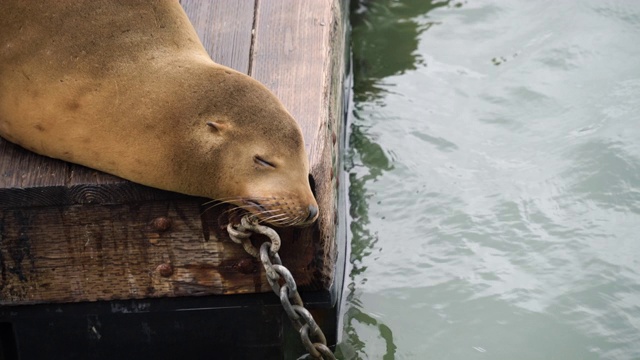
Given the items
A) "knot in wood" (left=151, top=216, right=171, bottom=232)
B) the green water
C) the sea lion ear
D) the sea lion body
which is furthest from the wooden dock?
the green water

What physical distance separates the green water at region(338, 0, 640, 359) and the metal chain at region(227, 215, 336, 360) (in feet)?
2.78

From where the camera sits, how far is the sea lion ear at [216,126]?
270 centimetres

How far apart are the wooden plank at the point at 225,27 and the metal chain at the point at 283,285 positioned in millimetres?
758

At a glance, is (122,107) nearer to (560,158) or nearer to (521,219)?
(521,219)

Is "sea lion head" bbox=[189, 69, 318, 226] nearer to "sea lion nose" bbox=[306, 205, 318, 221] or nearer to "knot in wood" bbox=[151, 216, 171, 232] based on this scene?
"sea lion nose" bbox=[306, 205, 318, 221]

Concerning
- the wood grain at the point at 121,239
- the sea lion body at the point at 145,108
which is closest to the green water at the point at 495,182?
the wood grain at the point at 121,239

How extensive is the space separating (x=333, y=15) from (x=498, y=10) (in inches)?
91.1

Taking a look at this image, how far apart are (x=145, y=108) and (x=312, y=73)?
729 mm

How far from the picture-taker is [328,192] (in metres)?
3.02

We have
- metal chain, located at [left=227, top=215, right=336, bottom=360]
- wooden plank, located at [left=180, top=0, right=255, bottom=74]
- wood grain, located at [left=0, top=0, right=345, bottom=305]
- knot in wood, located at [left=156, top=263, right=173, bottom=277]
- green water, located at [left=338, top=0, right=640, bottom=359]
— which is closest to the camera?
metal chain, located at [left=227, top=215, right=336, bottom=360]

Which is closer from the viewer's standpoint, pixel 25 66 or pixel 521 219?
pixel 25 66

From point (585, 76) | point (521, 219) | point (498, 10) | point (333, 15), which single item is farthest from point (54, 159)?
point (498, 10)

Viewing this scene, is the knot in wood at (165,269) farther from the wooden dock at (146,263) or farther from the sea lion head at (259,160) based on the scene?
the sea lion head at (259,160)

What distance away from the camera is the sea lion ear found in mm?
2697
